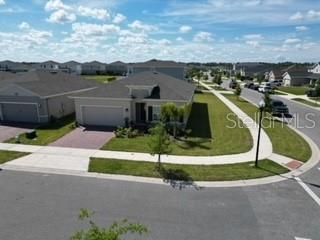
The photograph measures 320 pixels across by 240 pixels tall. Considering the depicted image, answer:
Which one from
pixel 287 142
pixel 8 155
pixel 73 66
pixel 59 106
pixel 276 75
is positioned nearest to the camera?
pixel 8 155

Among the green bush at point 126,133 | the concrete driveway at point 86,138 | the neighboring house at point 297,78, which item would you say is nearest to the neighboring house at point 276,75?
the neighboring house at point 297,78

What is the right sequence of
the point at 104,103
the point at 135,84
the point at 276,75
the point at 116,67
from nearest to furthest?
the point at 104,103 → the point at 135,84 → the point at 276,75 → the point at 116,67

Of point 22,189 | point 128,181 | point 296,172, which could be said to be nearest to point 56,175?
point 22,189

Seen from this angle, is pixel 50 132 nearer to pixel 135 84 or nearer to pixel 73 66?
pixel 135 84

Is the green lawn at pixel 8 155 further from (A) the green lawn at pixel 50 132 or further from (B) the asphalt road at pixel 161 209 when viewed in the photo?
(B) the asphalt road at pixel 161 209

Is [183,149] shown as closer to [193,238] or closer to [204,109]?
[193,238]

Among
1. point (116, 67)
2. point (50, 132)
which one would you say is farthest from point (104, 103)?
point (116, 67)
